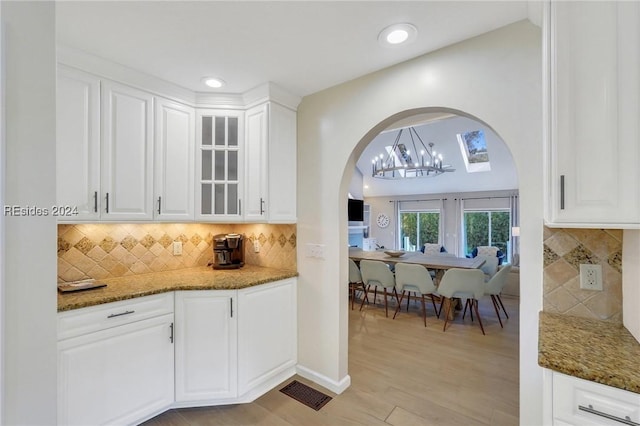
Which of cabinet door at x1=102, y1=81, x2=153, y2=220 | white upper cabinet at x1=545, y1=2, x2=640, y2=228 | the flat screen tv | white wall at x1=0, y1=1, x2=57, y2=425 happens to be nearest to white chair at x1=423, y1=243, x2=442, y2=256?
the flat screen tv

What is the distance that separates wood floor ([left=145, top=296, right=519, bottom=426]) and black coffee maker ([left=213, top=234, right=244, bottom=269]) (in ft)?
3.58

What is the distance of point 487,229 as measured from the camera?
295 inches

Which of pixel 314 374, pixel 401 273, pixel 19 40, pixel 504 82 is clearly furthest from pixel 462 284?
pixel 19 40

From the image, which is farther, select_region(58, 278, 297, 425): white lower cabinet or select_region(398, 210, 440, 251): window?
select_region(398, 210, 440, 251): window

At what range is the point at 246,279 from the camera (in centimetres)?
Answer: 226

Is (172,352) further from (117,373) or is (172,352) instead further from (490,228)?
(490,228)

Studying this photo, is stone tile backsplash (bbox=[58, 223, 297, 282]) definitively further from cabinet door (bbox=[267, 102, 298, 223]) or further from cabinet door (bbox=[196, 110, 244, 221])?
cabinet door (bbox=[196, 110, 244, 221])

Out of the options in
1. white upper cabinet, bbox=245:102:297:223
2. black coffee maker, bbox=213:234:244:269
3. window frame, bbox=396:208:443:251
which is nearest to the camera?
white upper cabinet, bbox=245:102:297:223

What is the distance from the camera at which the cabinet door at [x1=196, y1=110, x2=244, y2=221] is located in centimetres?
246

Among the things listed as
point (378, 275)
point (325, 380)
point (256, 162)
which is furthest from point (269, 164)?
point (378, 275)

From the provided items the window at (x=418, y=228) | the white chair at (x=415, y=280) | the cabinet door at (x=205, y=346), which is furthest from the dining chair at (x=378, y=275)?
the window at (x=418, y=228)

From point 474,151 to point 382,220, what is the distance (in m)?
3.20

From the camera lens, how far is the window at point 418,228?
8289 mm

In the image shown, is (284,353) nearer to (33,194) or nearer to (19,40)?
(33,194)
